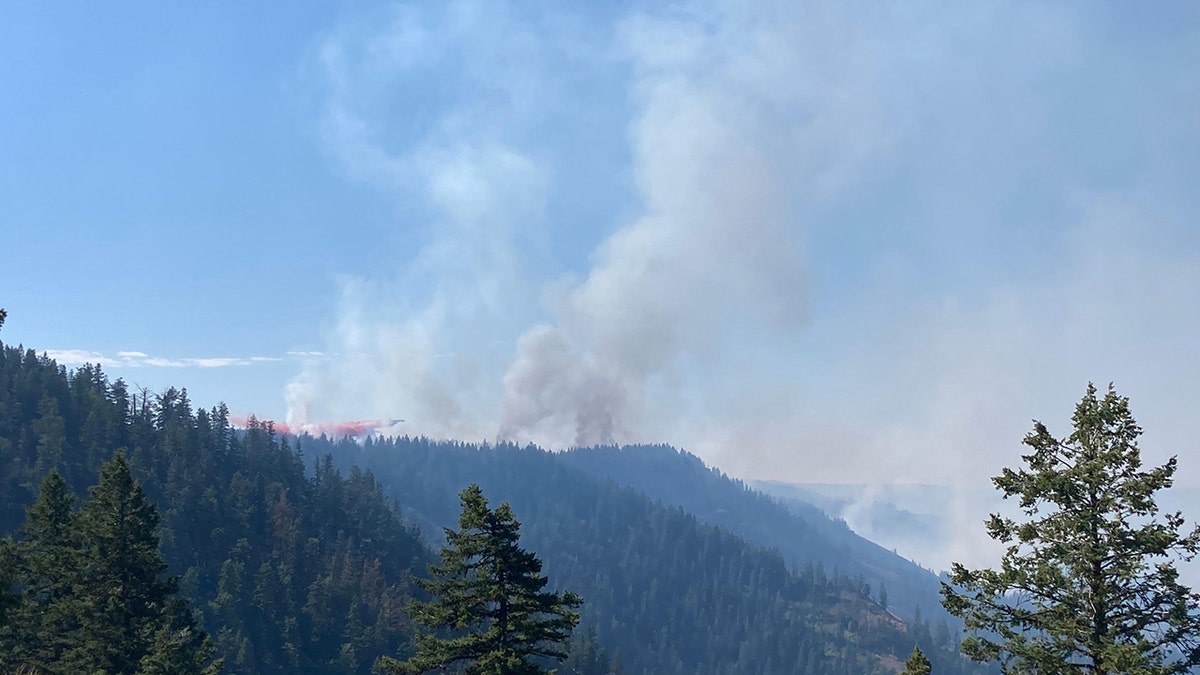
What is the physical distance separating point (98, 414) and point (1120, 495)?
208647 millimetres

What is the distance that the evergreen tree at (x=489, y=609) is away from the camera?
25844 mm

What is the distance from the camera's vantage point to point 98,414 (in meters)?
190

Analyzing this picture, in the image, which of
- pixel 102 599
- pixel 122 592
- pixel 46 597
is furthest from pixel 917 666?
pixel 46 597

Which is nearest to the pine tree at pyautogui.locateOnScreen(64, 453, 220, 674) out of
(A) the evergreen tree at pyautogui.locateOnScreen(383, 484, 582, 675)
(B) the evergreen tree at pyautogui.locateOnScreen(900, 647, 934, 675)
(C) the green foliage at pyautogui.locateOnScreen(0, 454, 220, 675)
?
(C) the green foliage at pyautogui.locateOnScreen(0, 454, 220, 675)

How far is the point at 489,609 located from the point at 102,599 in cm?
1850

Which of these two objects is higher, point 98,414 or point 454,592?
point 98,414

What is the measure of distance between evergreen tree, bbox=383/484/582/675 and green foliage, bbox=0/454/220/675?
11744 mm

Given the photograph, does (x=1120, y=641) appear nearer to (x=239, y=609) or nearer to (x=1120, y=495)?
(x=1120, y=495)

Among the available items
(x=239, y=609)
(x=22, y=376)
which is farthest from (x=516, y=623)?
(x=22, y=376)

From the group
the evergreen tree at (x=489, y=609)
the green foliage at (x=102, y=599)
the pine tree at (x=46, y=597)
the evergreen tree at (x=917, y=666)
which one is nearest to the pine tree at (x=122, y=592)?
the green foliage at (x=102, y=599)

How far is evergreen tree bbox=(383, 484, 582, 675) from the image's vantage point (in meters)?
25.8

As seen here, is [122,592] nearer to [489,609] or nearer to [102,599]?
[102,599]

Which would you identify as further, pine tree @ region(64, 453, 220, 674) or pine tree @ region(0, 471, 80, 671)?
pine tree @ region(0, 471, 80, 671)

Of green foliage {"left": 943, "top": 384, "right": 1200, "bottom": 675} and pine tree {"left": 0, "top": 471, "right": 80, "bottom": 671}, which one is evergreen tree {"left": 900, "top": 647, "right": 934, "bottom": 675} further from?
pine tree {"left": 0, "top": 471, "right": 80, "bottom": 671}
